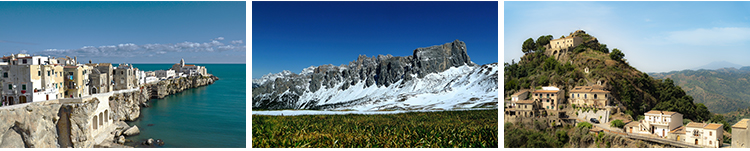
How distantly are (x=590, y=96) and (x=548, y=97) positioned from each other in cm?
216

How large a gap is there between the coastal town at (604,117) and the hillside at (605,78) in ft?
1.18

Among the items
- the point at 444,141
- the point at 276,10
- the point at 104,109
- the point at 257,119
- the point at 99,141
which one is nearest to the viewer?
the point at 444,141

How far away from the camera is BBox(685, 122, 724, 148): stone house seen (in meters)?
10.2

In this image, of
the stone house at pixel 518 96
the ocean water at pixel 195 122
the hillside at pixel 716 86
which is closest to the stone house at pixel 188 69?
the ocean water at pixel 195 122

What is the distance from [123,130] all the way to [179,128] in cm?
204

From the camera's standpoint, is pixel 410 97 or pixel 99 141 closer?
pixel 99 141

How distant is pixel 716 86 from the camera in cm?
1661

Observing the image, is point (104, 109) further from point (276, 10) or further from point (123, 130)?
point (276, 10)

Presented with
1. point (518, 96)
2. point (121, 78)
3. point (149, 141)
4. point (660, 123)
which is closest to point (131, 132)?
Answer: point (149, 141)

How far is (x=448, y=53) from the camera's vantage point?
31.1 metres

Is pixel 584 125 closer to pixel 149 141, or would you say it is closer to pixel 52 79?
pixel 149 141

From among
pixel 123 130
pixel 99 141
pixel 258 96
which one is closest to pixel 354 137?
pixel 99 141

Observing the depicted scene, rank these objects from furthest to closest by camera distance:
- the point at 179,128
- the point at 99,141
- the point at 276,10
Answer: the point at 179,128
the point at 99,141
the point at 276,10

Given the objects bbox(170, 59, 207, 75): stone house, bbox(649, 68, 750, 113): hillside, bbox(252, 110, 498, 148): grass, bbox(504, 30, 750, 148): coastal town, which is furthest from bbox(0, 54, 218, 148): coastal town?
bbox(649, 68, 750, 113): hillside
